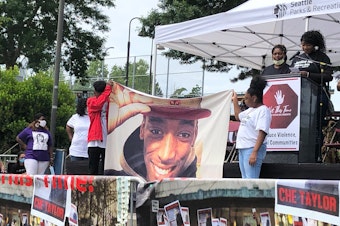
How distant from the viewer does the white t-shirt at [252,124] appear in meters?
5.91

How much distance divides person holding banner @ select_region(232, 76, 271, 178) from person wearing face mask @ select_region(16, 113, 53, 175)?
469 centimetres

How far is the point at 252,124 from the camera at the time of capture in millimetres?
6047

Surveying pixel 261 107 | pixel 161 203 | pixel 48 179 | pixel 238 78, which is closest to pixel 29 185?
pixel 48 179

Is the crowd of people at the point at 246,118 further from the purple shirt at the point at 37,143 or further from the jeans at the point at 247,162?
the purple shirt at the point at 37,143

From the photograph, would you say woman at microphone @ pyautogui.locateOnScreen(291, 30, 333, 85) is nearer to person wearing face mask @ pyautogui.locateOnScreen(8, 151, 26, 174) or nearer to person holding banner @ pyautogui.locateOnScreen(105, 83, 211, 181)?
person holding banner @ pyautogui.locateOnScreen(105, 83, 211, 181)

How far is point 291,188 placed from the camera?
3051 millimetres

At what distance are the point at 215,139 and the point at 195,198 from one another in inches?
134

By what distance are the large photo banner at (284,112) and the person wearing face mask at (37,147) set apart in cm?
456

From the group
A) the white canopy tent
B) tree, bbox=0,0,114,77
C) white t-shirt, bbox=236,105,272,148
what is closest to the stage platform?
white t-shirt, bbox=236,105,272,148

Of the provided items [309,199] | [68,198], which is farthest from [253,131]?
[309,199]

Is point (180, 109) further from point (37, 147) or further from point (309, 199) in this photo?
point (309, 199)

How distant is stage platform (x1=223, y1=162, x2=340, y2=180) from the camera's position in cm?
604

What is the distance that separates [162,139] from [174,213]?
347 cm

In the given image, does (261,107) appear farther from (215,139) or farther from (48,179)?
(48,179)
